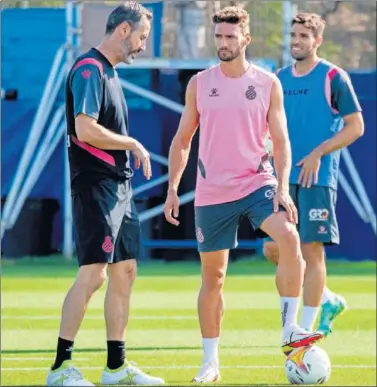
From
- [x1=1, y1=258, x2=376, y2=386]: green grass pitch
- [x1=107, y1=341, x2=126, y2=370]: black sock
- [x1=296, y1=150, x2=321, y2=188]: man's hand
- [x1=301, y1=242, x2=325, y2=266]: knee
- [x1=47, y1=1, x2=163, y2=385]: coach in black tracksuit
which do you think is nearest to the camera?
[x1=47, y1=1, x2=163, y2=385]: coach in black tracksuit

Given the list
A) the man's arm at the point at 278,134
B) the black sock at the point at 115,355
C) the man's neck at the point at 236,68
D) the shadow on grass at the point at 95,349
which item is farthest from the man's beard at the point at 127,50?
the shadow on grass at the point at 95,349

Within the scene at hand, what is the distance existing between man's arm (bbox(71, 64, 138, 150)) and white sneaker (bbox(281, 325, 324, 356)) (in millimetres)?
1382

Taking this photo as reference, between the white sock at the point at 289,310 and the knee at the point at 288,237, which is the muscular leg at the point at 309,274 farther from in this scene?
the knee at the point at 288,237

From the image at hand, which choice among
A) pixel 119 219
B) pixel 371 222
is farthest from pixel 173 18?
pixel 119 219

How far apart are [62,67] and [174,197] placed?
13.0m

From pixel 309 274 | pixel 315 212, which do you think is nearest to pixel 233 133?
pixel 315 212

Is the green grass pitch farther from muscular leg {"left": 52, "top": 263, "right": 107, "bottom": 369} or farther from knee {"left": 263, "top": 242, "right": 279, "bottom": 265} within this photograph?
knee {"left": 263, "top": 242, "right": 279, "bottom": 265}

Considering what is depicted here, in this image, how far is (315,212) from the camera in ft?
31.9

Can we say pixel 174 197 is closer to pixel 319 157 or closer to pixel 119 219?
pixel 119 219

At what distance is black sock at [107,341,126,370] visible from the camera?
785 cm

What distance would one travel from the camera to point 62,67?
20922 mm

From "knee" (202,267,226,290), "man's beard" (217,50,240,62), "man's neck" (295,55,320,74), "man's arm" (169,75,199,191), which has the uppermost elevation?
"man's beard" (217,50,240,62)

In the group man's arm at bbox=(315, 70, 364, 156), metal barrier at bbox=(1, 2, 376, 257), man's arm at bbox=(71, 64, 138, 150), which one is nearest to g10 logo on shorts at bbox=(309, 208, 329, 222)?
man's arm at bbox=(315, 70, 364, 156)

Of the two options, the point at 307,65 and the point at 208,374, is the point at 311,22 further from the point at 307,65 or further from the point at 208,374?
the point at 208,374
